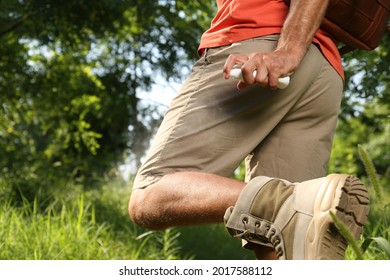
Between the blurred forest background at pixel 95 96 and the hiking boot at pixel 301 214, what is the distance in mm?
2420

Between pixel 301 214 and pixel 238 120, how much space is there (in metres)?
0.47

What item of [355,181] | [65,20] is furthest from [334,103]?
[65,20]

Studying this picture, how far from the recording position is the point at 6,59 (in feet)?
24.6

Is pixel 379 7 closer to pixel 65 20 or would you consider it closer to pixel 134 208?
pixel 134 208

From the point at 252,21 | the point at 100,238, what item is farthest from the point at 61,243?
the point at 252,21

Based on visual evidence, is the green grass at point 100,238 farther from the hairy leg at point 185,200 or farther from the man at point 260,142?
the hairy leg at point 185,200

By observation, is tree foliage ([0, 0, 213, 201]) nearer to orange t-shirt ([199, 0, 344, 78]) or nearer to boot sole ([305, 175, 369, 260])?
orange t-shirt ([199, 0, 344, 78])

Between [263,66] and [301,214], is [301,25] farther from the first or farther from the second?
[301,214]

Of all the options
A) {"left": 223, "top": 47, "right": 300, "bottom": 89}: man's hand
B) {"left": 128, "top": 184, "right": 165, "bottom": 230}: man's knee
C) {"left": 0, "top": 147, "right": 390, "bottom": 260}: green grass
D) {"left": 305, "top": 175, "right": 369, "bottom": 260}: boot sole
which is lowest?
{"left": 0, "top": 147, "right": 390, "bottom": 260}: green grass

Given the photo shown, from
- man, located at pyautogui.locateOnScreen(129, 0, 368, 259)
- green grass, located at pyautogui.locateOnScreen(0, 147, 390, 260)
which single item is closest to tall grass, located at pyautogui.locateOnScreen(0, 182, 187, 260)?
green grass, located at pyautogui.locateOnScreen(0, 147, 390, 260)

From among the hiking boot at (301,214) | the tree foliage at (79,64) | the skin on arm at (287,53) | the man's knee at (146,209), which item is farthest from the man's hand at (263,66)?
the tree foliage at (79,64)

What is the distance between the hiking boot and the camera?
2125 millimetres

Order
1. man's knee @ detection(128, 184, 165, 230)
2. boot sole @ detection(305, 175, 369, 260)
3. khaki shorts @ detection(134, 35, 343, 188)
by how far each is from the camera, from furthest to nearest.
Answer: khaki shorts @ detection(134, 35, 343, 188) → man's knee @ detection(128, 184, 165, 230) → boot sole @ detection(305, 175, 369, 260)
